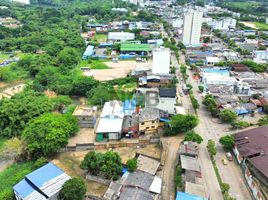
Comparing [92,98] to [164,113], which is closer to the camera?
[164,113]

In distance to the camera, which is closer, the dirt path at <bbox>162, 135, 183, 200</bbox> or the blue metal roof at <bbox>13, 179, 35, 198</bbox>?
the blue metal roof at <bbox>13, 179, 35, 198</bbox>

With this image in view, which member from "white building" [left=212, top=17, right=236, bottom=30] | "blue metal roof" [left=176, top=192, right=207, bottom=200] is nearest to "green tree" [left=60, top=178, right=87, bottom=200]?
"blue metal roof" [left=176, top=192, right=207, bottom=200]

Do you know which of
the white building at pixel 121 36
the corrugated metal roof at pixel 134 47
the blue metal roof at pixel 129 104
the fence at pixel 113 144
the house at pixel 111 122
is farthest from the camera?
the white building at pixel 121 36

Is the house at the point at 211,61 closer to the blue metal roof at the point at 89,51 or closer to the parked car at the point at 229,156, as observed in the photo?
the blue metal roof at the point at 89,51

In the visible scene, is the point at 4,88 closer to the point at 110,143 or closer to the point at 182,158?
the point at 110,143

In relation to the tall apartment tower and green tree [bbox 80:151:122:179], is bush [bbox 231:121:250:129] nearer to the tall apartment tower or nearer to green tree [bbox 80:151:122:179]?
green tree [bbox 80:151:122:179]

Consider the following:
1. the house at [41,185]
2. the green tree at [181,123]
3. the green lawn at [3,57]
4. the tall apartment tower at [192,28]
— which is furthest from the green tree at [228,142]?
the green lawn at [3,57]

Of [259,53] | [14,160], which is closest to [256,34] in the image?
[259,53]
